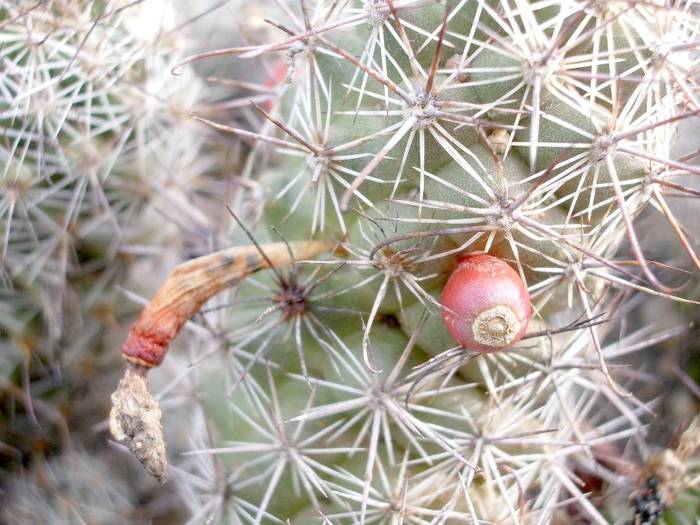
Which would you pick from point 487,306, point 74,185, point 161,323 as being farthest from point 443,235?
point 74,185

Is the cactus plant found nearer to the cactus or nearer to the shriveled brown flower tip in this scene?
the shriveled brown flower tip

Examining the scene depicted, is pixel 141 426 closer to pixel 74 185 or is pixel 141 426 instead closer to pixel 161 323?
pixel 161 323

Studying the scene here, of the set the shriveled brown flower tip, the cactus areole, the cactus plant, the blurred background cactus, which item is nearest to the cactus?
the blurred background cactus

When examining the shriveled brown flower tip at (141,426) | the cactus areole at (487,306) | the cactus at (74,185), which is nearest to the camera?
the cactus areole at (487,306)

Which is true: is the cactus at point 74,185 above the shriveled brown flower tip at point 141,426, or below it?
above

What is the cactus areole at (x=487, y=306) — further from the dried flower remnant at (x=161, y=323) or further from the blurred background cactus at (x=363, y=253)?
the dried flower remnant at (x=161, y=323)

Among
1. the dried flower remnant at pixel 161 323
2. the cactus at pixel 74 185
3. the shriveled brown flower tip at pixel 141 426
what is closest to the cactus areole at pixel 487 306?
the dried flower remnant at pixel 161 323
